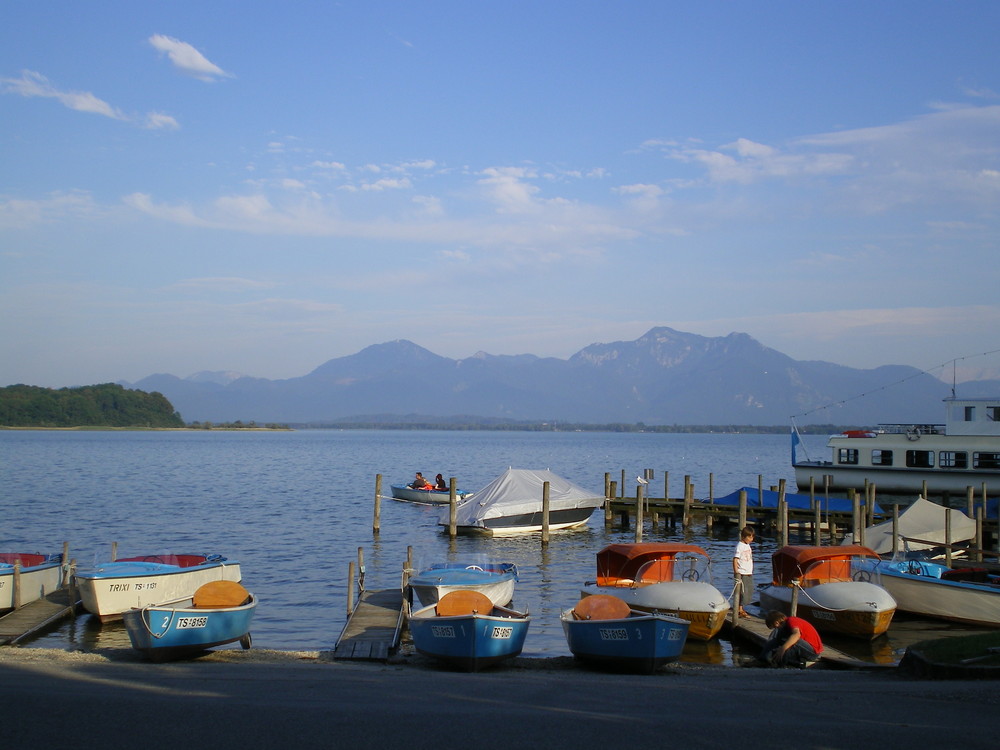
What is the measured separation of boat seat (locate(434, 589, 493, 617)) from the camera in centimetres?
1636

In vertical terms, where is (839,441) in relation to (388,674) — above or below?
above

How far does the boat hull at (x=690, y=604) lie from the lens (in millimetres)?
19094

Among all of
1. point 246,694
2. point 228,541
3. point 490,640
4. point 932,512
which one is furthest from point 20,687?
point 932,512

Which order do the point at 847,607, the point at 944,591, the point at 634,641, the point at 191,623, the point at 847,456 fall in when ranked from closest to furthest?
the point at 634,641 < the point at 191,623 < the point at 847,607 < the point at 944,591 < the point at 847,456

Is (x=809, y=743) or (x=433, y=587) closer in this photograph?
(x=809, y=743)

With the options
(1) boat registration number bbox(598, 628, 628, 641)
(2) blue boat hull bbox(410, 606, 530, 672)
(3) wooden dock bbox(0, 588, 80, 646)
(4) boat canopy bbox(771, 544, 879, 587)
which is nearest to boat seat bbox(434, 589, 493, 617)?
(2) blue boat hull bbox(410, 606, 530, 672)

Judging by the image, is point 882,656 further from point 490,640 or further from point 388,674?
point 388,674

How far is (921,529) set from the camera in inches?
1254

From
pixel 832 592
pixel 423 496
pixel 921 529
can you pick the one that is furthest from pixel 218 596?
pixel 423 496

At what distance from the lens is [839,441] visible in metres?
51.1

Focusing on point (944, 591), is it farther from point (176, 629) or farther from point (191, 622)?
point (176, 629)

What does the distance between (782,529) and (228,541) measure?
2164 centimetres

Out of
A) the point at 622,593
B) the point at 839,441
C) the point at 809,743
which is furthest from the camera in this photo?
the point at 839,441

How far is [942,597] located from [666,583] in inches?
297
